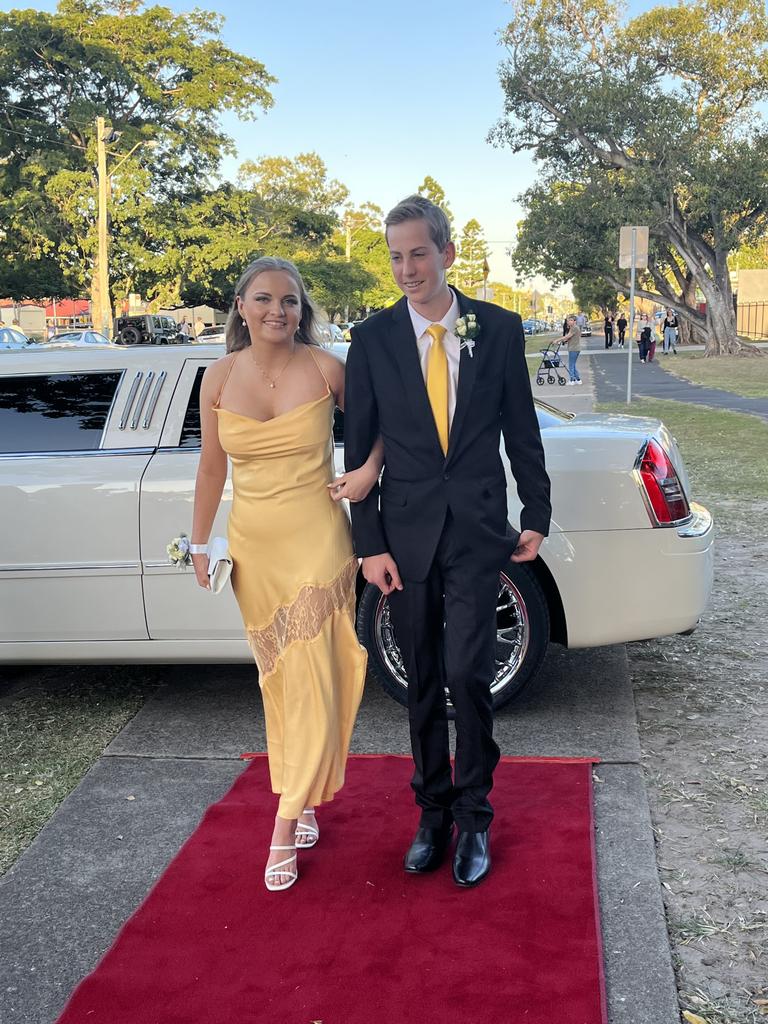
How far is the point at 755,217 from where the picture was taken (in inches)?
1549

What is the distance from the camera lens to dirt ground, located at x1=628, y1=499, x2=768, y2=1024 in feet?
8.95

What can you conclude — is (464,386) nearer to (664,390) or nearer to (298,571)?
(298,571)

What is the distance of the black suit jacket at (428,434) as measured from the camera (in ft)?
9.77

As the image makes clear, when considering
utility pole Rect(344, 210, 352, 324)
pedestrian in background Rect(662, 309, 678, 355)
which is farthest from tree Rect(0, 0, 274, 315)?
utility pole Rect(344, 210, 352, 324)

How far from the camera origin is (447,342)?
3.02m

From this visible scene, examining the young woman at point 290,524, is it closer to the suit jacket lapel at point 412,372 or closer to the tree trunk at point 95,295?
the suit jacket lapel at point 412,372

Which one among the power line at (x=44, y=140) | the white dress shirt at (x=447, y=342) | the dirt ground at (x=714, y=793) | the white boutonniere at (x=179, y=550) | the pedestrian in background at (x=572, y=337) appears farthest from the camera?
the power line at (x=44, y=140)

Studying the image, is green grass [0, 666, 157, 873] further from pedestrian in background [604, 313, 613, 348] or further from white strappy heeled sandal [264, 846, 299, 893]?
pedestrian in background [604, 313, 613, 348]

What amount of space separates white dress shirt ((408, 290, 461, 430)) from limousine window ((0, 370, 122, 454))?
1989 millimetres

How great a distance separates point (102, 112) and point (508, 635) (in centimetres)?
4497

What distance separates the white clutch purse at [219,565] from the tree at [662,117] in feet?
125

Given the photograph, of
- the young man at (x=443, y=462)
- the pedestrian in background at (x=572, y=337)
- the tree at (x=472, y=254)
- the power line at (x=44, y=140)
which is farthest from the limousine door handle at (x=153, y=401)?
the tree at (x=472, y=254)

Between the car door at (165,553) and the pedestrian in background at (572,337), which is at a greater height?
the pedestrian in background at (572,337)

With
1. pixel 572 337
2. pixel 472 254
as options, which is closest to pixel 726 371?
pixel 572 337
